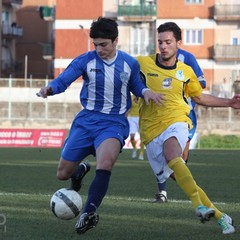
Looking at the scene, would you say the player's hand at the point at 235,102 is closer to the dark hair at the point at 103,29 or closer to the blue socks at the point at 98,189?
the dark hair at the point at 103,29

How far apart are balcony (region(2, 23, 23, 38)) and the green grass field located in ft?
162

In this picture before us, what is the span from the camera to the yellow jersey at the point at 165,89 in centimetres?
957

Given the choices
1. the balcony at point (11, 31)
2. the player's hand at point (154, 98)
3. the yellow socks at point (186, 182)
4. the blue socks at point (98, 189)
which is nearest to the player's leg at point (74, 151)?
the blue socks at point (98, 189)

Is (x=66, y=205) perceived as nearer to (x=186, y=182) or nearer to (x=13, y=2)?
(x=186, y=182)

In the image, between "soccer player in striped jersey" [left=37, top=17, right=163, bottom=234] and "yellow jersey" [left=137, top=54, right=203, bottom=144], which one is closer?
"soccer player in striped jersey" [left=37, top=17, right=163, bottom=234]

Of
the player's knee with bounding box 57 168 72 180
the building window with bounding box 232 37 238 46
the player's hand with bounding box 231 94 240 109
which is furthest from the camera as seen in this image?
the building window with bounding box 232 37 238 46

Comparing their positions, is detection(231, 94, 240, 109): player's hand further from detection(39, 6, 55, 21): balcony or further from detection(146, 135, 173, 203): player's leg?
detection(39, 6, 55, 21): balcony

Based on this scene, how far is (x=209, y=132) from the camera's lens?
41875 mm

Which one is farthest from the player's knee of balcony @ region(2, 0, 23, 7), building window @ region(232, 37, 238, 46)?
balcony @ region(2, 0, 23, 7)

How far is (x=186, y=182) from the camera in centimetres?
862

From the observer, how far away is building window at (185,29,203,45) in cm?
5456

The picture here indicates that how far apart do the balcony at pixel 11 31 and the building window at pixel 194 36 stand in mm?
16392

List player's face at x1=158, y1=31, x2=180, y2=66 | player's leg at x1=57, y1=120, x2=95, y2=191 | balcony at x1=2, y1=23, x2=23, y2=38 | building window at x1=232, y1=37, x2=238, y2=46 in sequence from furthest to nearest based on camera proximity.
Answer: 1. balcony at x1=2, y1=23, x2=23, y2=38
2. building window at x1=232, y1=37, x2=238, y2=46
3. player's face at x1=158, y1=31, x2=180, y2=66
4. player's leg at x1=57, y1=120, x2=95, y2=191

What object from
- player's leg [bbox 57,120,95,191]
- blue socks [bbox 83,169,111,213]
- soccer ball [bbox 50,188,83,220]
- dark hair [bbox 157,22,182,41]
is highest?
dark hair [bbox 157,22,182,41]
